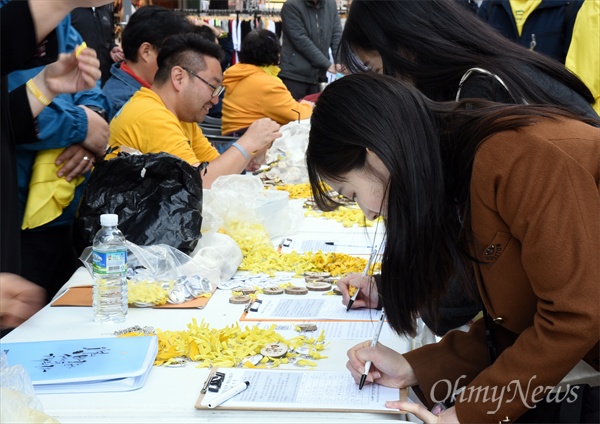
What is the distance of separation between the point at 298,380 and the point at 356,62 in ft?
3.32

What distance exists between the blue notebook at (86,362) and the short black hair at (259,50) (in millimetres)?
4110

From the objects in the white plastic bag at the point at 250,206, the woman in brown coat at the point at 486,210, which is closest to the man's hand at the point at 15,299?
the woman in brown coat at the point at 486,210

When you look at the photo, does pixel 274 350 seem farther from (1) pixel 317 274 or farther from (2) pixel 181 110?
(2) pixel 181 110

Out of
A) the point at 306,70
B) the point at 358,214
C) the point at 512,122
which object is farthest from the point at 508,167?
the point at 306,70

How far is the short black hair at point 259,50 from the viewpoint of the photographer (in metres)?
5.55

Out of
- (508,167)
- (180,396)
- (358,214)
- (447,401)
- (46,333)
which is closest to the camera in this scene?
(508,167)

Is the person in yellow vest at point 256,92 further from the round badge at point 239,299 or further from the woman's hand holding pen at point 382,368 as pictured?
the woman's hand holding pen at point 382,368

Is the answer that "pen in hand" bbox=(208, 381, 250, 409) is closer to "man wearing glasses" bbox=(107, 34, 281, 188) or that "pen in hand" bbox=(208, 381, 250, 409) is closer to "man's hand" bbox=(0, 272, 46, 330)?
"man's hand" bbox=(0, 272, 46, 330)

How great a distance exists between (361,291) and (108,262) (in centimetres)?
69

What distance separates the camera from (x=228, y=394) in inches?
56.7

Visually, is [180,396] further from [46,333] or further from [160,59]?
[160,59]

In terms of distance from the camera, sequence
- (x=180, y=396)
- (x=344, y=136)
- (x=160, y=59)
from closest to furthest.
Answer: (x=344, y=136) → (x=180, y=396) → (x=160, y=59)

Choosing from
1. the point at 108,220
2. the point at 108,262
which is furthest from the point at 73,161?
the point at 108,262

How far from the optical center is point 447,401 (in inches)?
62.4
